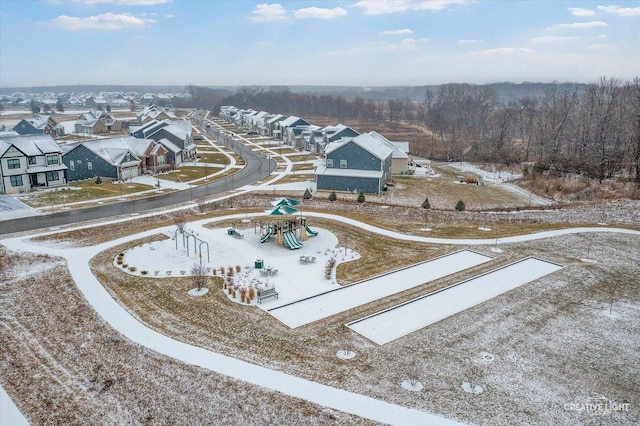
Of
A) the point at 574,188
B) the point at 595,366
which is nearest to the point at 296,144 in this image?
the point at 574,188

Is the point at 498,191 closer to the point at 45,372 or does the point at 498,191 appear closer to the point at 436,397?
the point at 436,397

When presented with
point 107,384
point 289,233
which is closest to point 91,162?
point 289,233

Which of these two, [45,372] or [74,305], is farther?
[74,305]

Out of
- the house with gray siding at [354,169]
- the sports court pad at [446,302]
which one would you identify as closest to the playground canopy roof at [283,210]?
the sports court pad at [446,302]

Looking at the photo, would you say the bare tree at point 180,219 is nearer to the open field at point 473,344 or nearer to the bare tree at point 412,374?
the open field at point 473,344

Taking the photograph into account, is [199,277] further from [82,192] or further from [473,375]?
[82,192]

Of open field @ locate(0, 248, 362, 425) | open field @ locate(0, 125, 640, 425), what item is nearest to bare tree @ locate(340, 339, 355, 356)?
open field @ locate(0, 125, 640, 425)
